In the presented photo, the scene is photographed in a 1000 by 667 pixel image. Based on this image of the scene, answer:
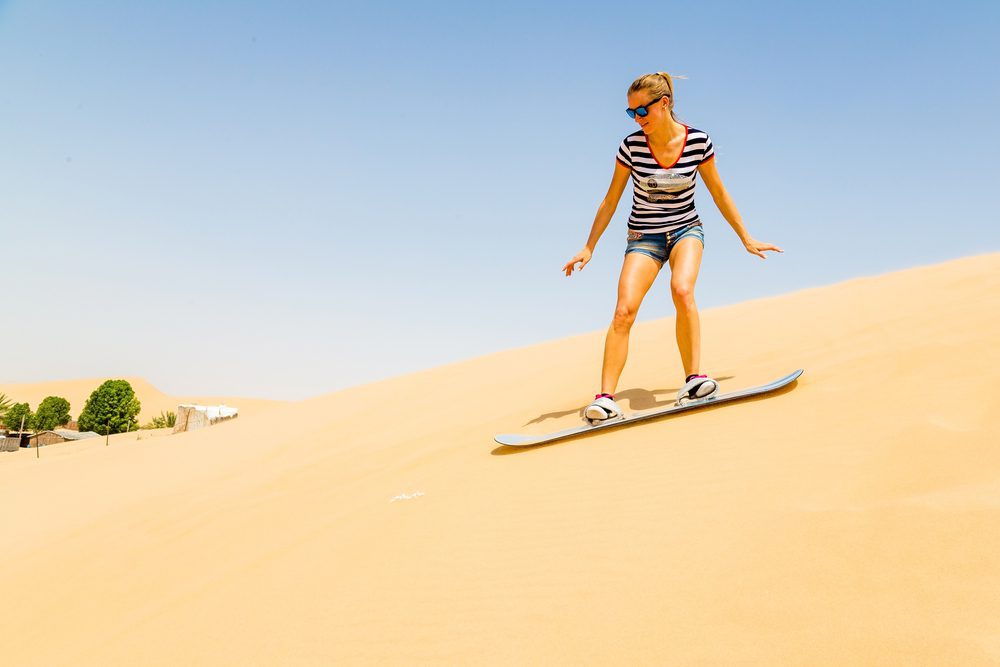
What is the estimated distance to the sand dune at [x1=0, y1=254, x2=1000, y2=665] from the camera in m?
1.60

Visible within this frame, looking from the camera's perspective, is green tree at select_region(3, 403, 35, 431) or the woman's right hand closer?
the woman's right hand

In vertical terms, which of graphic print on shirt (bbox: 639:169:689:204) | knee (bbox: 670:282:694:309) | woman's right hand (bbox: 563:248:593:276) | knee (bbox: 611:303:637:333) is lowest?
knee (bbox: 611:303:637:333)

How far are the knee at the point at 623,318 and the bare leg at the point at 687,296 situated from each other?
0.25m

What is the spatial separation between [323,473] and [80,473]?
173 inches

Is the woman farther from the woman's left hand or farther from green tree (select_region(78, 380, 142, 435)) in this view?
green tree (select_region(78, 380, 142, 435))

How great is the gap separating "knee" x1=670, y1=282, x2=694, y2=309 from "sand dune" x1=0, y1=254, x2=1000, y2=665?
609mm

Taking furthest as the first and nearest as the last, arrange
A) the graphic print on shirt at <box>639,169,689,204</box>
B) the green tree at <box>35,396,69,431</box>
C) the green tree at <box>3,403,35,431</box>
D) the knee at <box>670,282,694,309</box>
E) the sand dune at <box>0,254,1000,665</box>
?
1. the green tree at <box>35,396,69,431</box>
2. the green tree at <box>3,403,35,431</box>
3. the graphic print on shirt at <box>639,169,689,204</box>
4. the knee at <box>670,282,694,309</box>
5. the sand dune at <box>0,254,1000,665</box>

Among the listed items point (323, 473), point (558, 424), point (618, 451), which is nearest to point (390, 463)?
point (323, 473)

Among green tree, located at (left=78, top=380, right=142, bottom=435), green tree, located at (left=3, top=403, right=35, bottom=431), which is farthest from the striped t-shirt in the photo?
green tree, located at (left=3, top=403, right=35, bottom=431)

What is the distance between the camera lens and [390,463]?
13.9 ft

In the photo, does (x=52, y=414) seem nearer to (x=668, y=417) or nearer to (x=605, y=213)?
(x=605, y=213)

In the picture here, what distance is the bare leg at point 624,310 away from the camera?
3662 millimetres

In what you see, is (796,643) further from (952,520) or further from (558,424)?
(558,424)

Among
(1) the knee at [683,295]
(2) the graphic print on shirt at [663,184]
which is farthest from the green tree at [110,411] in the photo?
(1) the knee at [683,295]
